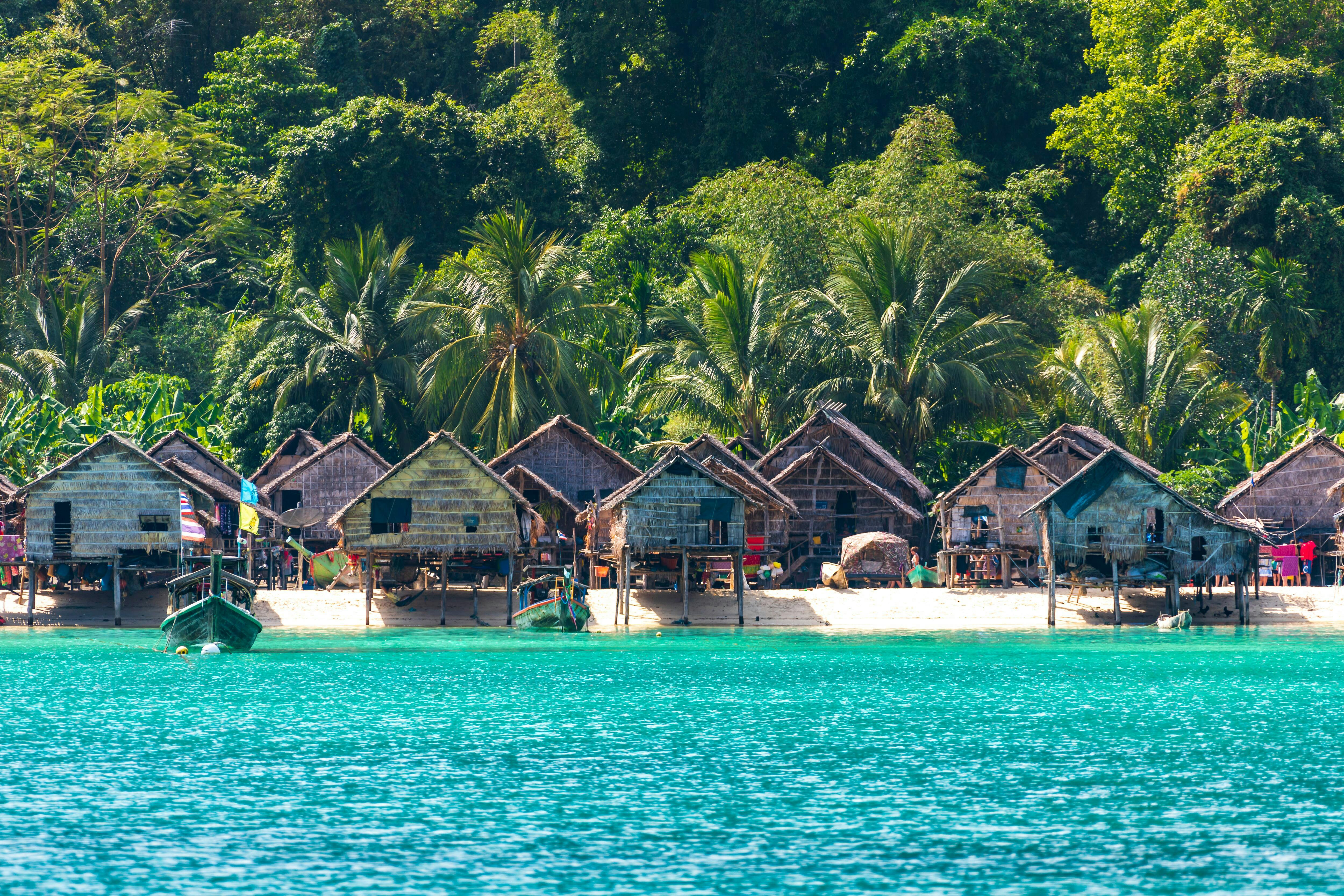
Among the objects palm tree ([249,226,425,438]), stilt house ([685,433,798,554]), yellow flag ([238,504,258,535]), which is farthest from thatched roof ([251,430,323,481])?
yellow flag ([238,504,258,535])

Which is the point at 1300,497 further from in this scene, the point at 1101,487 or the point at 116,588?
the point at 116,588

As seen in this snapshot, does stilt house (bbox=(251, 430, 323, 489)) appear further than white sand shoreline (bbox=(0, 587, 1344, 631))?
Yes

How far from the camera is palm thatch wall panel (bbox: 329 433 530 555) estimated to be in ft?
143

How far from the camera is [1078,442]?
4950cm

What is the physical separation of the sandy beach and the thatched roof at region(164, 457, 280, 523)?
2827mm

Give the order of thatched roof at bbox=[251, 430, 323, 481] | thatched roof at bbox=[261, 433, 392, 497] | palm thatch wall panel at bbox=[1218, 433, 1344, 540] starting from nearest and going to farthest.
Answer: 1. palm thatch wall panel at bbox=[1218, 433, 1344, 540]
2. thatched roof at bbox=[261, 433, 392, 497]
3. thatched roof at bbox=[251, 430, 323, 481]

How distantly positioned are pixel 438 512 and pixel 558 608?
4.34 m

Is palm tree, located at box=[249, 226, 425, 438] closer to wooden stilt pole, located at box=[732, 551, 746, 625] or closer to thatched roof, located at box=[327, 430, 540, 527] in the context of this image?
thatched roof, located at box=[327, 430, 540, 527]

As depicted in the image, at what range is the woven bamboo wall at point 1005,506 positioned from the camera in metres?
46.2

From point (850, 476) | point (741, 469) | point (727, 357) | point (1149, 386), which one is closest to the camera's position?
point (741, 469)

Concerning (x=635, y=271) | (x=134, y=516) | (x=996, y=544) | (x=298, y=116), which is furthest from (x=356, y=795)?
(x=298, y=116)

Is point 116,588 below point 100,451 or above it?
below

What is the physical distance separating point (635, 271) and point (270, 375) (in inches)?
516

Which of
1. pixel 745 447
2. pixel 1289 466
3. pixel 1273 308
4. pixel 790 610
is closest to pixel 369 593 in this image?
pixel 790 610
